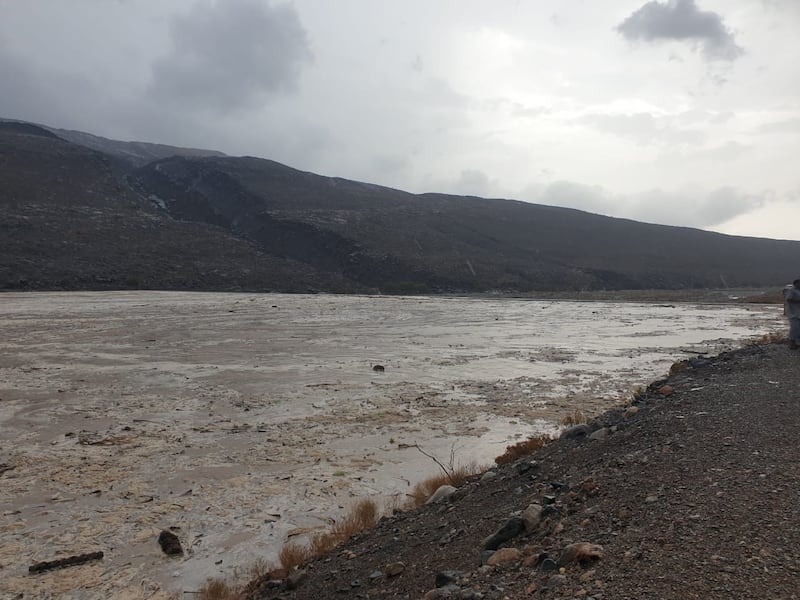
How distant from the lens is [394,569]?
4465 mm

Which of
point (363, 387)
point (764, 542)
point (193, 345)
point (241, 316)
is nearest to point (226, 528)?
point (764, 542)

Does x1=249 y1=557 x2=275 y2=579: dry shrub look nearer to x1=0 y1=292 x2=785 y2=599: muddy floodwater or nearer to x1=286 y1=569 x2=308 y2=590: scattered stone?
x1=0 y1=292 x2=785 y2=599: muddy floodwater

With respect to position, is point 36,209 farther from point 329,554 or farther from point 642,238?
point 642,238

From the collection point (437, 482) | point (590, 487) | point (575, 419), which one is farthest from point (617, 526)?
point (575, 419)

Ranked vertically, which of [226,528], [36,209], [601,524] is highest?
[36,209]

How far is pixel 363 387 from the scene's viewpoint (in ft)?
43.9

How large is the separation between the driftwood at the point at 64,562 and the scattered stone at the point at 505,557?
382 centimetres

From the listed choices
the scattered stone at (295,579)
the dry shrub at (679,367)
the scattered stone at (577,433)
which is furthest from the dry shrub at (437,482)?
the dry shrub at (679,367)

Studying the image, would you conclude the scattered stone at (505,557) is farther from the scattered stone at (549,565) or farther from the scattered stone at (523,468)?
the scattered stone at (523,468)

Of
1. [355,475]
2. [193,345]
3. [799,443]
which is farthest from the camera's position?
[193,345]

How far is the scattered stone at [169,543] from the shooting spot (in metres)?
5.68

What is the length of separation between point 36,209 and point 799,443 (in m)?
71.2

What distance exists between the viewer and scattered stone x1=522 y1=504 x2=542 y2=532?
447 cm

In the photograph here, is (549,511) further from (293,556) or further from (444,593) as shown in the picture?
(293,556)
